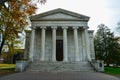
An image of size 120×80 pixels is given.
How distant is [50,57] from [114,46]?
22605 millimetres

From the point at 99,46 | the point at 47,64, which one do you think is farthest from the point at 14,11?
the point at 99,46

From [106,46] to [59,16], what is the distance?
21.4 m

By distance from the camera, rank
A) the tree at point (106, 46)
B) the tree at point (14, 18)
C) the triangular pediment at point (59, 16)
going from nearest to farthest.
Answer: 1. the tree at point (14, 18)
2. the triangular pediment at point (59, 16)
3. the tree at point (106, 46)

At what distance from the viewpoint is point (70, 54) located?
32500mm

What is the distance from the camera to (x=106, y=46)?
153ft

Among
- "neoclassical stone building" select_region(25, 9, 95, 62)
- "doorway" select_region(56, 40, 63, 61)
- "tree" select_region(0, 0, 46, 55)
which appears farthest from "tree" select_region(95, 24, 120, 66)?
"tree" select_region(0, 0, 46, 55)

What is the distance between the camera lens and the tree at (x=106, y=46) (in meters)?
45.5

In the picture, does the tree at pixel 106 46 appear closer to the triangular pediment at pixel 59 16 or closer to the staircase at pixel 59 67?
the triangular pediment at pixel 59 16

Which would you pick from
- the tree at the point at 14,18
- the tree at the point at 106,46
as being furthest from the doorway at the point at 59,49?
the tree at the point at 106,46

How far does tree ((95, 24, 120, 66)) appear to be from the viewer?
149 ft

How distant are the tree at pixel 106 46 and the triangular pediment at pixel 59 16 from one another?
18.7m

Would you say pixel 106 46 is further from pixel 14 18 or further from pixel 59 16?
pixel 14 18

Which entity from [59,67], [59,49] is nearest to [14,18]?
[59,67]

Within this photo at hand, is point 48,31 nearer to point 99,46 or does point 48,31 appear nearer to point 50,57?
point 50,57
